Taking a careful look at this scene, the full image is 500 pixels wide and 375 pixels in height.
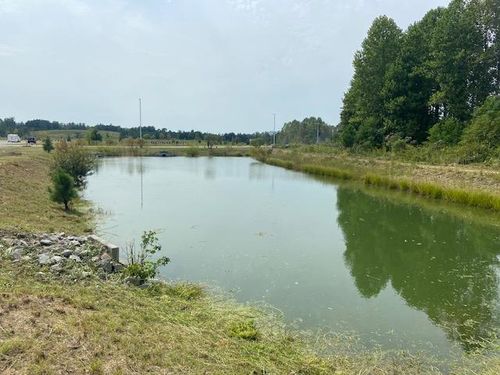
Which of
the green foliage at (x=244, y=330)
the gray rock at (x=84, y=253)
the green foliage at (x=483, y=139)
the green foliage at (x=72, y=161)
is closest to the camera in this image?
the green foliage at (x=244, y=330)

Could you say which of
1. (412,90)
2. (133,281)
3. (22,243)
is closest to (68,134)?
(412,90)

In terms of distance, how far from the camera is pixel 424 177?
18.1 meters

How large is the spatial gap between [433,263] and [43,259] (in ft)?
23.4

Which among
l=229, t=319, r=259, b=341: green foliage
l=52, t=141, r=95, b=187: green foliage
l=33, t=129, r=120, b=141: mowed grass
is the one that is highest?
l=33, t=129, r=120, b=141: mowed grass

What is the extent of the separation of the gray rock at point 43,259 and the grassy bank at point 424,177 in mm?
12996

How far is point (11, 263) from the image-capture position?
17.0 ft

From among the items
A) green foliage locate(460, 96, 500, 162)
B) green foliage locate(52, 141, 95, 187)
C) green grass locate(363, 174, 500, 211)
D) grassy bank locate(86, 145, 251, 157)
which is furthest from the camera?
grassy bank locate(86, 145, 251, 157)

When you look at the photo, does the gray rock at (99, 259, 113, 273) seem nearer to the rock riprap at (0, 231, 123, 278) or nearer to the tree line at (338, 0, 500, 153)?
the rock riprap at (0, 231, 123, 278)

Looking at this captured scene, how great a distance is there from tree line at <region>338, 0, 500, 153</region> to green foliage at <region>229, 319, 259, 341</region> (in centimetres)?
2083

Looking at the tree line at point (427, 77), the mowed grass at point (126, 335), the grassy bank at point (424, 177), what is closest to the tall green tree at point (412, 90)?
the tree line at point (427, 77)

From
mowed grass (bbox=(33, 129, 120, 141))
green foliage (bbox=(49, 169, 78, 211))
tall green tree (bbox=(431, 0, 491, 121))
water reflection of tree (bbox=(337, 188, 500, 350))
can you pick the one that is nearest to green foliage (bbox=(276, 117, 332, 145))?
mowed grass (bbox=(33, 129, 120, 141))

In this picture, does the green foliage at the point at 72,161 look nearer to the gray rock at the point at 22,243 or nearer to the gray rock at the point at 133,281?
the gray rock at the point at 22,243

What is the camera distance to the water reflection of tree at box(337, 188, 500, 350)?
5645 millimetres

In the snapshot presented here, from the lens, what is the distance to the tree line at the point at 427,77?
83.3 ft
